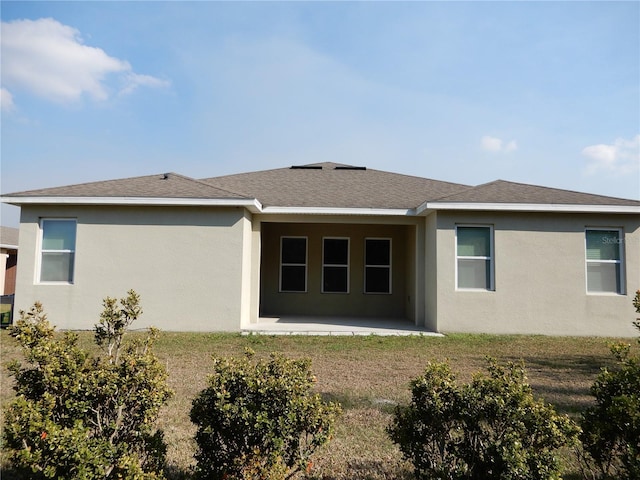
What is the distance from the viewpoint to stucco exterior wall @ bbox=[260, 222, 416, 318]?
12.9 m

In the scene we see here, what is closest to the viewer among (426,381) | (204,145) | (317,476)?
(426,381)

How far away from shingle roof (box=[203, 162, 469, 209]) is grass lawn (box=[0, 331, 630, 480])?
3967 mm

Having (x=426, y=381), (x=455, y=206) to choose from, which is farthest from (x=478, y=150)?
(x=426, y=381)

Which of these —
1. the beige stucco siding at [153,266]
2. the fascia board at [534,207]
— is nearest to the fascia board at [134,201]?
the beige stucco siding at [153,266]

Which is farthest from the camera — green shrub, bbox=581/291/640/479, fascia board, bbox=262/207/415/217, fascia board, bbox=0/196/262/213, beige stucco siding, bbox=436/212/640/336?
fascia board, bbox=262/207/415/217

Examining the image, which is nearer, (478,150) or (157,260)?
(157,260)

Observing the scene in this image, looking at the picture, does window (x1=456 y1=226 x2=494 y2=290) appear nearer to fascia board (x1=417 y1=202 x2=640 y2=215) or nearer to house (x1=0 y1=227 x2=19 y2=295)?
fascia board (x1=417 y1=202 x2=640 y2=215)

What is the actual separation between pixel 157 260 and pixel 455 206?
7.44m

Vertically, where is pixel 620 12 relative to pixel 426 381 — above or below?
above

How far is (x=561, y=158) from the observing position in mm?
11219

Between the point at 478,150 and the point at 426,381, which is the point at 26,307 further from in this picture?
the point at 478,150

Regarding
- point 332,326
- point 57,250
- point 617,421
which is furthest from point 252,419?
point 57,250

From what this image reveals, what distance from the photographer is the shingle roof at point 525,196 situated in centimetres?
951

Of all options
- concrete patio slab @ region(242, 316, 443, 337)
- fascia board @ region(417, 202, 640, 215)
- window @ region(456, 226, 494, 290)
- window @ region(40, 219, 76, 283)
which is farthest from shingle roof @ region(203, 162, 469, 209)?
window @ region(40, 219, 76, 283)
